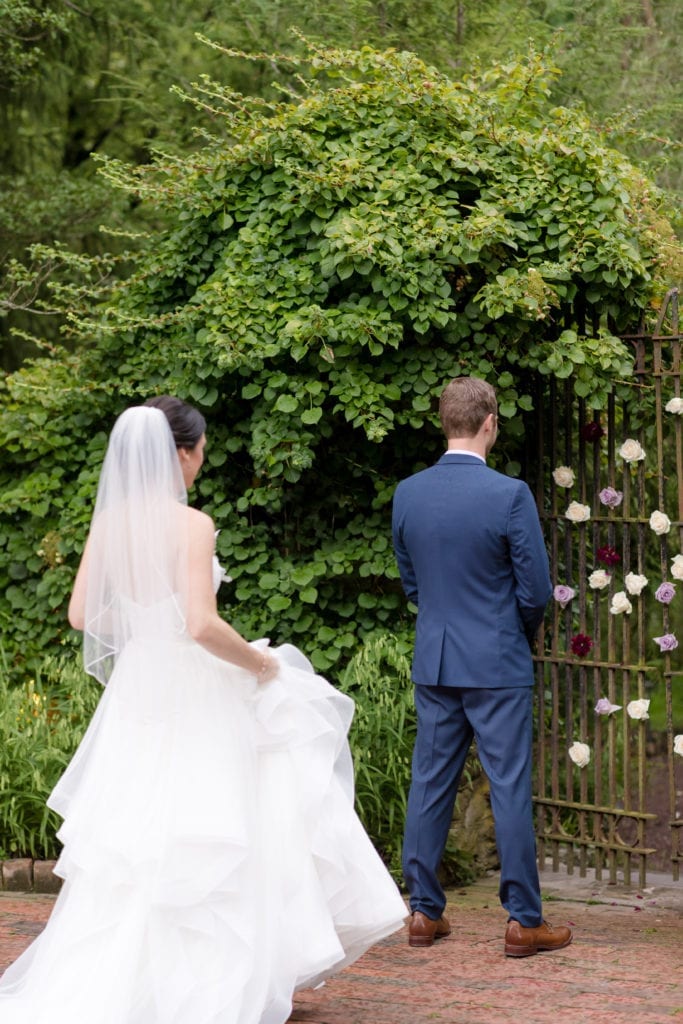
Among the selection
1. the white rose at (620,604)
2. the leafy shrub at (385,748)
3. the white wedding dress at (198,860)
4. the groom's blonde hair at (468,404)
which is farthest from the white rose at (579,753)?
the white wedding dress at (198,860)

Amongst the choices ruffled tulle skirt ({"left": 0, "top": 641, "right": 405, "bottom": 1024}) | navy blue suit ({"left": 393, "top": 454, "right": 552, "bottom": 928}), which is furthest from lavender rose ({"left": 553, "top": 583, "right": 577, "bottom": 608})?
ruffled tulle skirt ({"left": 0, "top": 641, "right": 405, "bottom": 1024})

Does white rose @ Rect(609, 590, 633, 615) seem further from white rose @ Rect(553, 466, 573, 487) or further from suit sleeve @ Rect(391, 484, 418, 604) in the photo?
suit sleeve @ Rect(391, 484, 418, 604)

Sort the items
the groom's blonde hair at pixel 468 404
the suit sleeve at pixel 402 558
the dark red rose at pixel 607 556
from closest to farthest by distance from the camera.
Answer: the groom's blonde hair at pixel 468 404
the suit sleeve at pixel 402 558
the dark red rose at pixel 607 556

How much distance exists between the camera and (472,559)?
4.54 metres

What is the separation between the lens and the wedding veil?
373cm

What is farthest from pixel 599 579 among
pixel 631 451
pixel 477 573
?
pixel 477 573

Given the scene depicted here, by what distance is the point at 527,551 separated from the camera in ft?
14.6

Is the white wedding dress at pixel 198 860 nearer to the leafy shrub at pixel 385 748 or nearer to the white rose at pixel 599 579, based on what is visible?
the leafy shrub at pixel 385 748

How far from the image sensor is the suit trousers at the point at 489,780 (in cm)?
451

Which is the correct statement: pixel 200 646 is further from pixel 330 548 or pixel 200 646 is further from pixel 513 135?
pixel 513 135

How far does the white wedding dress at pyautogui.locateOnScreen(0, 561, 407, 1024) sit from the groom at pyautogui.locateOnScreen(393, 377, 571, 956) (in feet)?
2.27

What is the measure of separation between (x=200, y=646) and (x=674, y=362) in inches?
106

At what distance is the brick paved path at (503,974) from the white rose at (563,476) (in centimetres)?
183

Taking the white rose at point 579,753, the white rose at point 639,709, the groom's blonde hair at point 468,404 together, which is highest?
the groom's blonde hair at point 468,404
